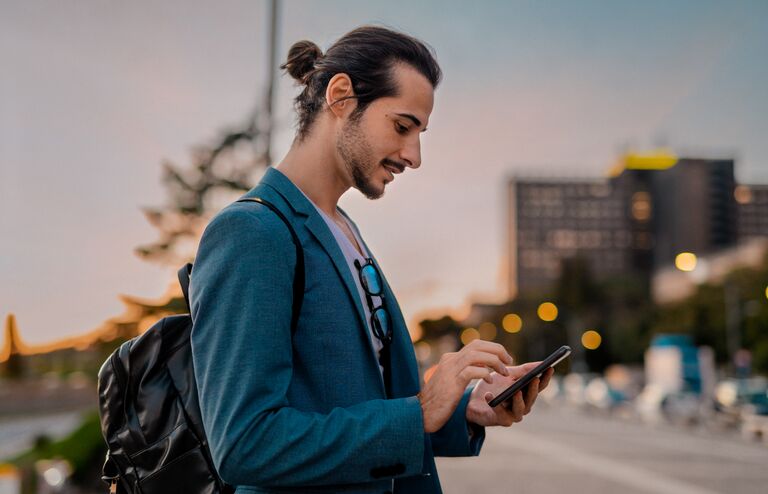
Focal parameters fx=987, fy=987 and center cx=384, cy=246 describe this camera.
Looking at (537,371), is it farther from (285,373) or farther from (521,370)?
(285,373)

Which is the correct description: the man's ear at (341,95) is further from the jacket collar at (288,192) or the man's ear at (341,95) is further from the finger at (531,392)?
the finger at (531,392)

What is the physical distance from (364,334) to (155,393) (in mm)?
398

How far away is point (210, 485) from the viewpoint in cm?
175

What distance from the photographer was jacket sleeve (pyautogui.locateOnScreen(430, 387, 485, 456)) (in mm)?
2084

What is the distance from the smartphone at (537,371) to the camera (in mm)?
1839

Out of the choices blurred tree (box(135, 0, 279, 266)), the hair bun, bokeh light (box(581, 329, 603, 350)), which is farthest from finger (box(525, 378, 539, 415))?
bokeh light (box(581, 329, 603, 350))

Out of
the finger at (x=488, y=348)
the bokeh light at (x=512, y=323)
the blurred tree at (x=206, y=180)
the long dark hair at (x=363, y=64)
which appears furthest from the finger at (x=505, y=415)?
the bokeh light at (x=512, y=323)

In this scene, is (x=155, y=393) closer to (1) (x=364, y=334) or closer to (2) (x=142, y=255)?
(1) (x=364, y=334)

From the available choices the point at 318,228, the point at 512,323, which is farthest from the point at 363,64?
the point at 512,323

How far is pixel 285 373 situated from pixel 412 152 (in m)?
0.51

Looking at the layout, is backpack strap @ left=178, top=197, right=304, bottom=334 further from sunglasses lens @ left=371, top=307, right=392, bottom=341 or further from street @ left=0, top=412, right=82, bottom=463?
street @ left=0, top=412, right=82, bottom=463

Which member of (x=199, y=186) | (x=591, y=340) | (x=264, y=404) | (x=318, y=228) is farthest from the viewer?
(x=591, y=340)

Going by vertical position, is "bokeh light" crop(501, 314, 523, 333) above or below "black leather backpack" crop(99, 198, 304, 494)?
below

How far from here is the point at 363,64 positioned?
1.85 meters
